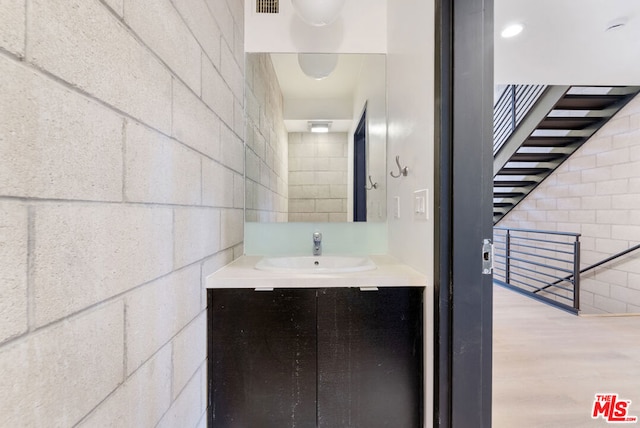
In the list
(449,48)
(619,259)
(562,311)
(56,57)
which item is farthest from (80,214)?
(619,259)

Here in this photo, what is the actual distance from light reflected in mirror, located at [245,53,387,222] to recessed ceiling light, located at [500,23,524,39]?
0.86 m

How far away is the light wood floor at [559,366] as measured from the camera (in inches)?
59.2

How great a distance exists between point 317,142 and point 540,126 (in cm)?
333

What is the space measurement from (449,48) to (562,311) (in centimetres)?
325

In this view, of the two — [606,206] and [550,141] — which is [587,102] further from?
[606,206]

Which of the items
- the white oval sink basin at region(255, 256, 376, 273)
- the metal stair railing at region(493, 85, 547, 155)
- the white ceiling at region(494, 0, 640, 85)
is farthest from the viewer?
the metal stair railing at region(493, 85, 547, 155)

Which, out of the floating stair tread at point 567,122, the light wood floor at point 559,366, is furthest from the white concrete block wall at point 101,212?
the floating stair tread at point 567,122

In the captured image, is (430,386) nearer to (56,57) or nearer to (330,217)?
(330,217)

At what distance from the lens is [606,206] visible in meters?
3.21

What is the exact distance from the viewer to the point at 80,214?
1.71ft

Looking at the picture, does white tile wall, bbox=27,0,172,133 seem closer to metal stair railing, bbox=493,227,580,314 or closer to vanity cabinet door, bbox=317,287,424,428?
vanity cabinet door, bbox=317,287,424,428

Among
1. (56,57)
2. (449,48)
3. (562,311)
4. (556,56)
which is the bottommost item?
(562,311)

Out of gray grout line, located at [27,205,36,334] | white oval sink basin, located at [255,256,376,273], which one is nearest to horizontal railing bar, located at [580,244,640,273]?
white oval sink basin, located at [255,256,376,273]

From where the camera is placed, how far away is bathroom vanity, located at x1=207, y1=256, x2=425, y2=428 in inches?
43.5
